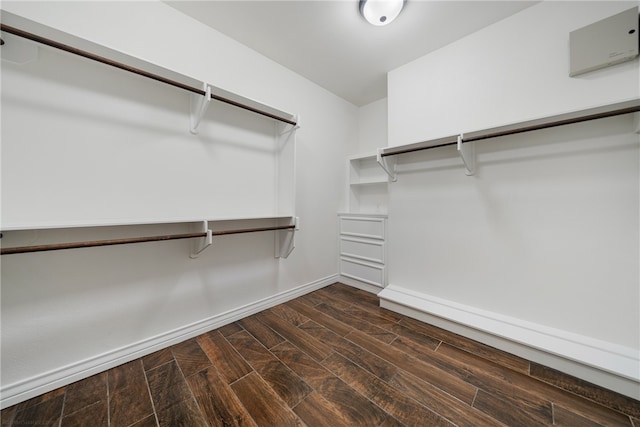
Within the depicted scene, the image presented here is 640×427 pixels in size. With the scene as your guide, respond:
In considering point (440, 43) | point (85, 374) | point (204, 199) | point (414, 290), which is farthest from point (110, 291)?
point (440, 43)

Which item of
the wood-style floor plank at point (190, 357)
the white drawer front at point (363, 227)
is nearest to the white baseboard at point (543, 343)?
the white drawer front at point (363, 227)

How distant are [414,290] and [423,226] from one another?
2.12ft

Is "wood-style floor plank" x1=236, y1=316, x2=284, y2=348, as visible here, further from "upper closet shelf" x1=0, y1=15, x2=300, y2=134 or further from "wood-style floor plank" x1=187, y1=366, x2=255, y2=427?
"upper closet shelf" x1=0, y1=15, x2=300, y2=134

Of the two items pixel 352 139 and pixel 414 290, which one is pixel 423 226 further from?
pixel 352 139

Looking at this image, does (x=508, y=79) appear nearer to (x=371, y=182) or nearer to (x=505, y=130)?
(x=505, y=130)

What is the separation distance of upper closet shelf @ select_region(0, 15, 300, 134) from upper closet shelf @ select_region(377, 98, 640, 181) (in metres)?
1.22

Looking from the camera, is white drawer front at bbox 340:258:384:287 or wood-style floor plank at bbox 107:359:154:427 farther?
white drawer front at bbox 340:258:384:287

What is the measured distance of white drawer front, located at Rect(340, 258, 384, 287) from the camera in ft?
8.45

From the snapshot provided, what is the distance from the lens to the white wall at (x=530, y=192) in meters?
1.36

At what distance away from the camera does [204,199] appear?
5.90 ft

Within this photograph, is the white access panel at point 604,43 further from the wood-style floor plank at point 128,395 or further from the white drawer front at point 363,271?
the wood-style floor plank at point 128,395

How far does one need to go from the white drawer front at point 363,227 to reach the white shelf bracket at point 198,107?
1.90 m

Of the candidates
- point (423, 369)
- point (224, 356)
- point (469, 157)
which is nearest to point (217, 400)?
point (224, 356)

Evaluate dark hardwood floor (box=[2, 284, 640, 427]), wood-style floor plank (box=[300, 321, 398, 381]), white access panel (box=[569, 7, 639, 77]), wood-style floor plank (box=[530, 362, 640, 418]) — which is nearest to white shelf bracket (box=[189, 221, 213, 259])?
dark hardwood floor (box=[2, 284, 640, 427])
